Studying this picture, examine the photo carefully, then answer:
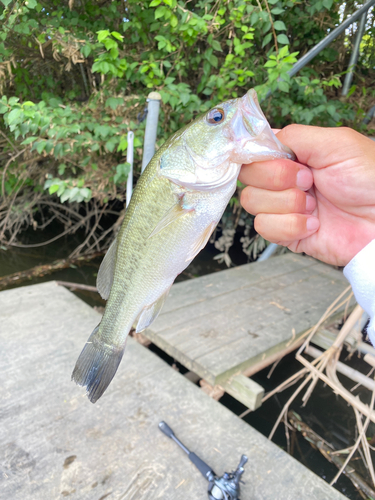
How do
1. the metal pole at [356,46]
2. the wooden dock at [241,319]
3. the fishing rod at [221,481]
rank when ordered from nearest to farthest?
the fishing rod at [221,481] < the wooden dock at [241,319] < the metal pole at [356,46]

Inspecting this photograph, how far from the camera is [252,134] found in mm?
996

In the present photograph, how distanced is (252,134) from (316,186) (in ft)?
1.34

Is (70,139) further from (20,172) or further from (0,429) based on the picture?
(0,429)

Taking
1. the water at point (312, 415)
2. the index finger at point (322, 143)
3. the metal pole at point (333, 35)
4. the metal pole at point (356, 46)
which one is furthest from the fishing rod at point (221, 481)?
the metal pole at point (356, 46)

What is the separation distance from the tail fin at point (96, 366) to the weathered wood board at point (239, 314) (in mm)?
1365

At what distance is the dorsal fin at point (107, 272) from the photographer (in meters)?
1.22

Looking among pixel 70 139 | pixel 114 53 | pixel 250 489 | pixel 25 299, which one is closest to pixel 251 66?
pixel 114 53

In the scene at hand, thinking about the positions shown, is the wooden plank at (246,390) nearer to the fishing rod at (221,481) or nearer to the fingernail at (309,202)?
the fishing rod at (221,481)

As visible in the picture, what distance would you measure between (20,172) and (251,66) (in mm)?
3140

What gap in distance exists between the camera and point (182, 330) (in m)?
2.75

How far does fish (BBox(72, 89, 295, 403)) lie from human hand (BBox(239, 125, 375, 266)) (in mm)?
73

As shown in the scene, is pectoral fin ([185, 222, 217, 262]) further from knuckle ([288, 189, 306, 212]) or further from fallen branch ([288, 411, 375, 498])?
fallen branch ([288, 411, 375, 498])

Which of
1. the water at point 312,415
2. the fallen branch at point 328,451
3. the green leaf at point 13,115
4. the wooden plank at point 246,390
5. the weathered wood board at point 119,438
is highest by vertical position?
the green leaf at point 13,115

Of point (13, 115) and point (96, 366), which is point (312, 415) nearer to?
point (96, 366)
